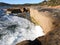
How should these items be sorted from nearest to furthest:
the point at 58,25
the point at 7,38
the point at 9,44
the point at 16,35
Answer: the point at 58,25 → the point at 9,44 → the point at 7,38 → the point at 16,35

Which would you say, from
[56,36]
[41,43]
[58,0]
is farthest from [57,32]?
[58,0]

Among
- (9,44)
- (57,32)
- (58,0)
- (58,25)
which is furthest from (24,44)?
(58,0)

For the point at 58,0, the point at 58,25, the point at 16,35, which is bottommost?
the point at 58,0

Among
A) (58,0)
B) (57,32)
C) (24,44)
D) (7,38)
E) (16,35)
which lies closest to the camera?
(24,44)

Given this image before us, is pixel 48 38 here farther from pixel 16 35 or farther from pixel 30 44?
pixel 16 35

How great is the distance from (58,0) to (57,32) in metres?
35.6

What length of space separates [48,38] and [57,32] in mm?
532

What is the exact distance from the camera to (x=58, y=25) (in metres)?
8.43

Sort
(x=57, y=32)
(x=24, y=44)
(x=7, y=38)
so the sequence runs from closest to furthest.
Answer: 1. (x=24, y=44)
2. (x=57, y=32)
3. (x=7, y=38)

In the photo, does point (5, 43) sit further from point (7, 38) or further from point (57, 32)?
point (57, 32)

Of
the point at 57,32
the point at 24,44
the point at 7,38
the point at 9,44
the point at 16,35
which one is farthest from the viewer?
the point at 16,35

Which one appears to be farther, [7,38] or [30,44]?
[7,38]

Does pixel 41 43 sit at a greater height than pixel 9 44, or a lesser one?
greater

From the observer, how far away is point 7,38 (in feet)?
34.3
